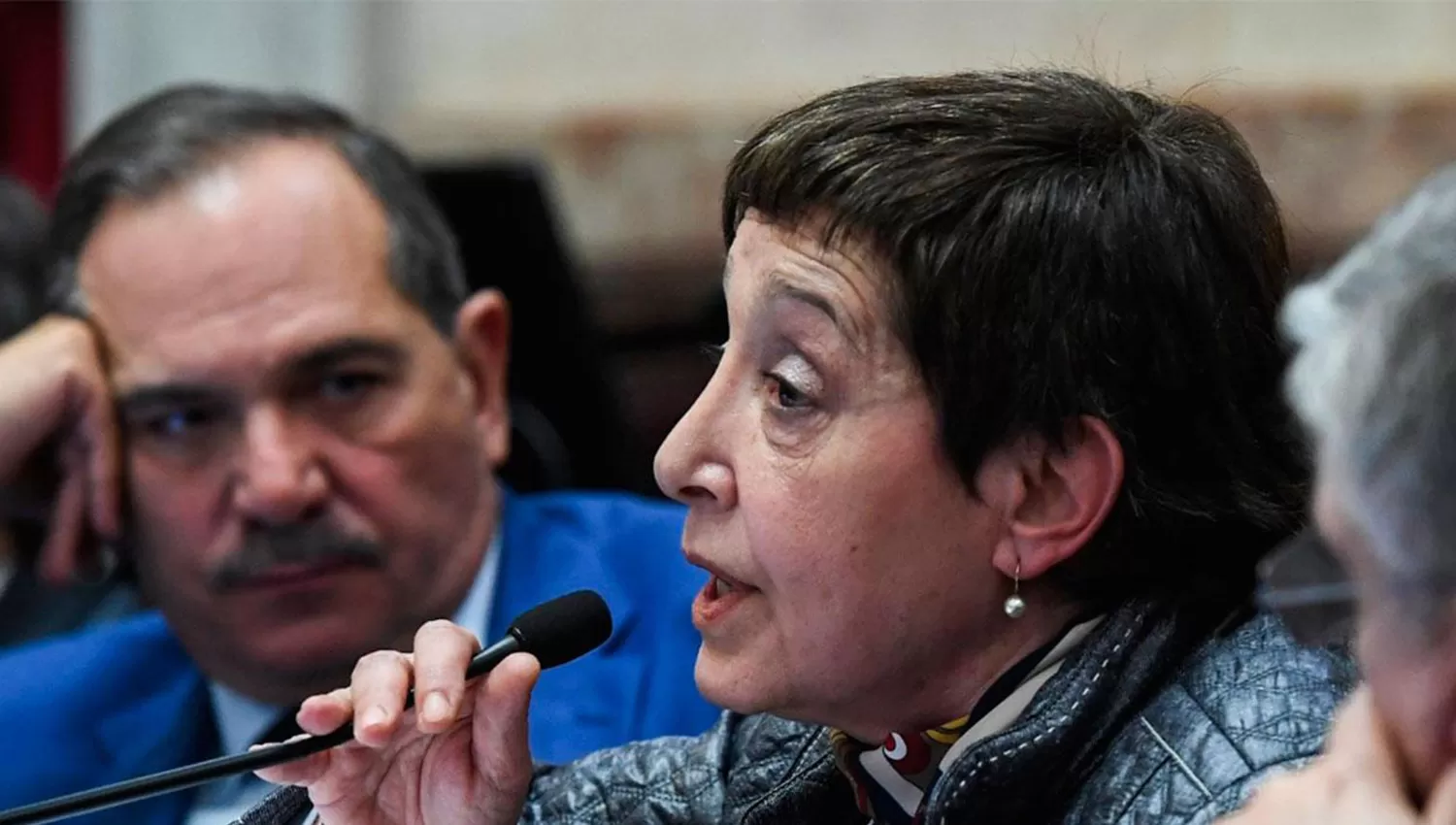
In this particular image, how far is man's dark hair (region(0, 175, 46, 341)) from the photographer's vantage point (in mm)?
2312

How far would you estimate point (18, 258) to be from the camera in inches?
94.8

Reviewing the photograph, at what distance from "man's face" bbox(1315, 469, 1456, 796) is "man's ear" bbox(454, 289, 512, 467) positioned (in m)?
1.24

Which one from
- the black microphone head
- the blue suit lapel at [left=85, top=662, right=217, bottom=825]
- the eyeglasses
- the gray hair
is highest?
the gray hair

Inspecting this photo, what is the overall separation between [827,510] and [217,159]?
96 cm

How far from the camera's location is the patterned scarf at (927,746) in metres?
1.16

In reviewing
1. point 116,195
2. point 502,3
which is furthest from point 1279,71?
point 116,195

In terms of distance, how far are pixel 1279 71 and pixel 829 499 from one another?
8.12ft

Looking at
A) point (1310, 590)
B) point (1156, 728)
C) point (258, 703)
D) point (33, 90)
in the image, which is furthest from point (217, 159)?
point (33, 90)

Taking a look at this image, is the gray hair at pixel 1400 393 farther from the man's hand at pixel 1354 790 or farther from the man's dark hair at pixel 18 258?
the man's dark hair at pixel 18 258

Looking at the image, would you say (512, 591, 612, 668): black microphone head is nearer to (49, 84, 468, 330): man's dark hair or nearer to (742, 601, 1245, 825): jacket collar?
(742, 601, 1245, 825): jacket collar

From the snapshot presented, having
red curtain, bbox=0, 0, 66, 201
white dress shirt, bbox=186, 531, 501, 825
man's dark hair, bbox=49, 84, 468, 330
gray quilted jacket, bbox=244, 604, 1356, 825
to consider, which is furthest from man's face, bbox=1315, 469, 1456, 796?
red curtain, bbox=0, 0, 66, 201

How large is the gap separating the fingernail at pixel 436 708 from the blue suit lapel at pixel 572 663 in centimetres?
24

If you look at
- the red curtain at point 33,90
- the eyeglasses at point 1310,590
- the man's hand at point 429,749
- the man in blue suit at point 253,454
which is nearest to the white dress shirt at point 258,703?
the man in blue suit at point 253,454

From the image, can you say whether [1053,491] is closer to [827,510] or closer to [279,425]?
[827,510]
